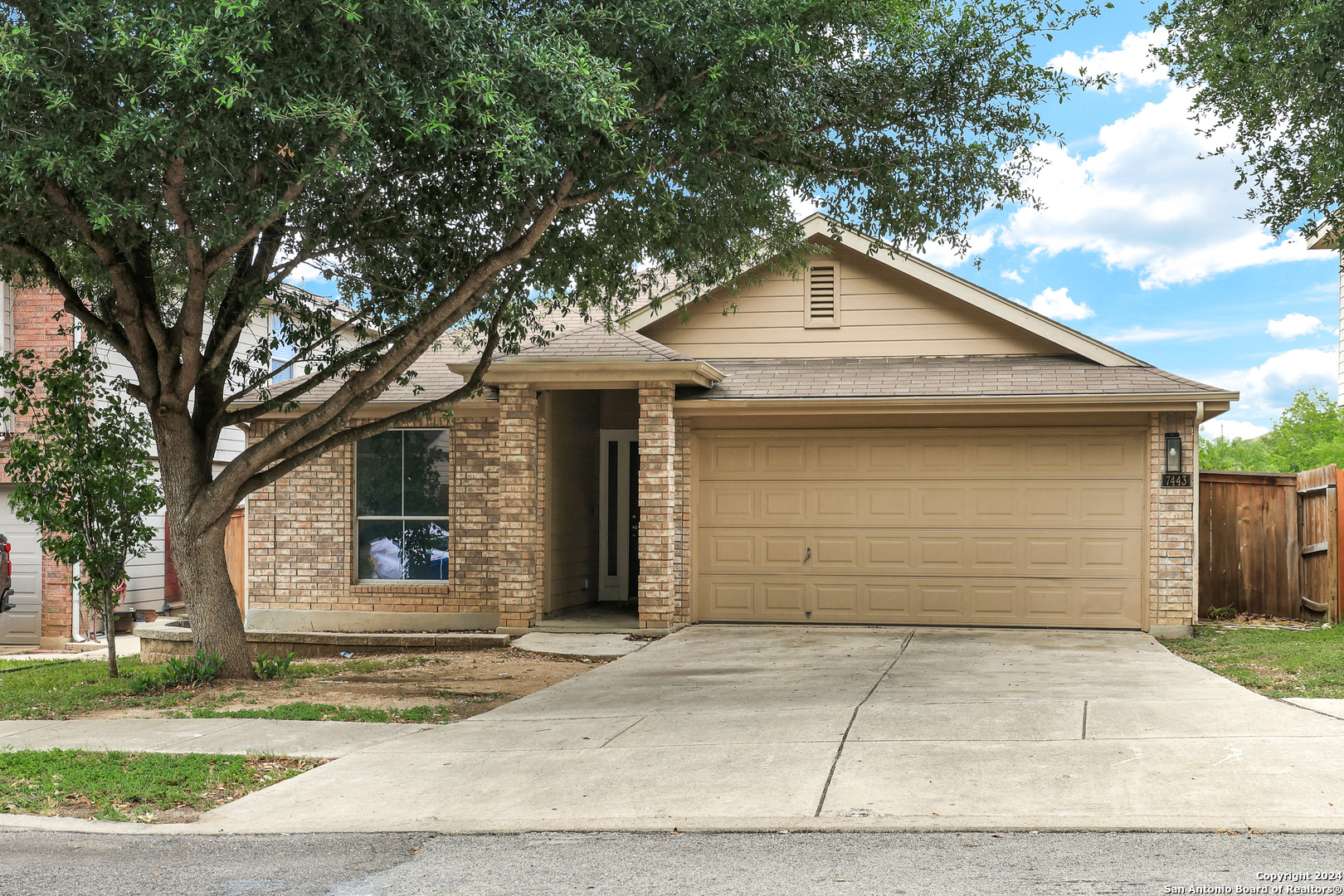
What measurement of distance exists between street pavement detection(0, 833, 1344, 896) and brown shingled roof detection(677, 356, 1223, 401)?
25.4ft

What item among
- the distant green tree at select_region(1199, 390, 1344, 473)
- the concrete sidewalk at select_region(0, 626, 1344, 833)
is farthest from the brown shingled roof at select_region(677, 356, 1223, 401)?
the distant green tree at select_region(1199, 390, 1344, 473)

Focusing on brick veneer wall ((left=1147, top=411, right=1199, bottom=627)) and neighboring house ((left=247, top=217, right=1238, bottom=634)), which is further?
neighboring house ((left=247, top=217, right=1238, bottom=634))

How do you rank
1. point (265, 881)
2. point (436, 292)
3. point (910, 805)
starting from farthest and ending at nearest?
point (436, 292), point (910, 805), point (265, 881)

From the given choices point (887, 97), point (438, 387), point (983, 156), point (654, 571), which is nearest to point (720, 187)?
point (887, 97)

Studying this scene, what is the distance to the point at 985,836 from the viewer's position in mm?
4988

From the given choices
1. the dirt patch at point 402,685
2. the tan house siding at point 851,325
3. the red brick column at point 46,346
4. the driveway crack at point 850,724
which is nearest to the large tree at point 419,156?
the dirt patch at point 402,685

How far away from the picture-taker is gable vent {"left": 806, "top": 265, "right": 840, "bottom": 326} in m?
13.6

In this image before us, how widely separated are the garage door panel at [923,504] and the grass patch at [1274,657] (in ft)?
5.16

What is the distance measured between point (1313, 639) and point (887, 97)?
725 cm

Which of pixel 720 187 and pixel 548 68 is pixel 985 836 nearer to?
pixel 548 68

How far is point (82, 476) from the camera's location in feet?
33.5

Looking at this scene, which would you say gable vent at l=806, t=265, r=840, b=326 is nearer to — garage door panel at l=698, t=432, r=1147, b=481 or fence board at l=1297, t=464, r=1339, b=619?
garage door panel at l=698, t=432, r=1147, b=481

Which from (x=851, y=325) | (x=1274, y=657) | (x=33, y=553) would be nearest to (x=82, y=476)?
(x=33, y=553)

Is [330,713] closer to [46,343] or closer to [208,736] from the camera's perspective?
[208,736]
